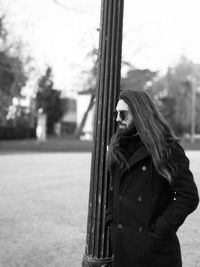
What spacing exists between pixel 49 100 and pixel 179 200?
226 feet

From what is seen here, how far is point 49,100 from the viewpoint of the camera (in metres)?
70.4

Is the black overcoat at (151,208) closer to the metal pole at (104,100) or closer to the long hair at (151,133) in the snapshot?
the long hair at (151,133)

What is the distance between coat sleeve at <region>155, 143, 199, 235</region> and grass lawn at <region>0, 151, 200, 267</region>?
269cm

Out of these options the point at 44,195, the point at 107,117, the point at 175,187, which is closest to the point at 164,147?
the point at 175,187

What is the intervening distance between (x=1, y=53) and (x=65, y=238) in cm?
2769

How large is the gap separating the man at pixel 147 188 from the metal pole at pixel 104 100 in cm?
67

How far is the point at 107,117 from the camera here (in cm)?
329

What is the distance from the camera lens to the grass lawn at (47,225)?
16.7 ft

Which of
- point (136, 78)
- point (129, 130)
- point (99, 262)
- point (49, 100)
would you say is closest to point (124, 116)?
point (129, 130)

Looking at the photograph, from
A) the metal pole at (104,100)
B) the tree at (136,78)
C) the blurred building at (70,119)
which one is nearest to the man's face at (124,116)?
the metal pole at (104,100)

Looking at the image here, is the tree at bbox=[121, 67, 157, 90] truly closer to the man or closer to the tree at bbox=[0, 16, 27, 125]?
the tree at bbox=[0, 16, 27, 125]

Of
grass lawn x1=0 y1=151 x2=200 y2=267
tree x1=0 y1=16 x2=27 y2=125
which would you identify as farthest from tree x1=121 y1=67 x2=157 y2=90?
grass lawn x1=0 y1=151 x2=200 y2=267

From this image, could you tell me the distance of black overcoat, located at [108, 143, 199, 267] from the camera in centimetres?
241

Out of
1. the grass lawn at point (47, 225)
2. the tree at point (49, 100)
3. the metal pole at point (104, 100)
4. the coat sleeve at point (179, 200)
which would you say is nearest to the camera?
the coat sleeve at point (179, 200)
